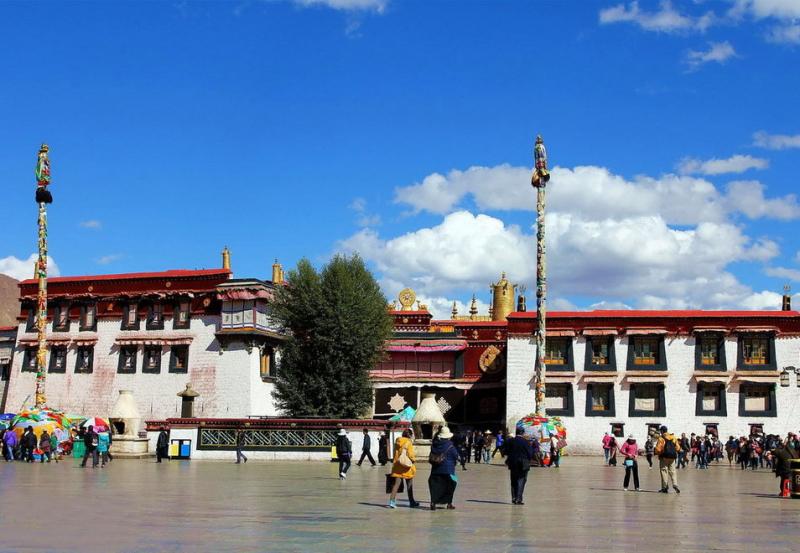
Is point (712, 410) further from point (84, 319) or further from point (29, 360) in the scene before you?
point (29, 360)

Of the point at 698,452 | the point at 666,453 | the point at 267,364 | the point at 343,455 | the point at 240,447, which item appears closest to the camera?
the point at 666,453

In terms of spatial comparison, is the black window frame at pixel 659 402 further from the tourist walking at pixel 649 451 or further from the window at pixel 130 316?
the window at pixel 130 316

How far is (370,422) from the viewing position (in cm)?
3947

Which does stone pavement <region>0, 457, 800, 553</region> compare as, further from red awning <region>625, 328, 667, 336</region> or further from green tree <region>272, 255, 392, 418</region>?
red awning <region>625, 328, 667, 336</region>

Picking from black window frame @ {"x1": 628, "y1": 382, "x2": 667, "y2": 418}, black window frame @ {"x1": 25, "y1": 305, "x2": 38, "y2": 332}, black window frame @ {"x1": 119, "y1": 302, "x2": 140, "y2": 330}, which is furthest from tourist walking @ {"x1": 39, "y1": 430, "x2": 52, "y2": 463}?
black window frame @ {"x1": 628, "y1": 382, "x2": 667, "y2": 418}

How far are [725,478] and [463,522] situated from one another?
19832mm

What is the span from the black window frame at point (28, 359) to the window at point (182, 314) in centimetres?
995

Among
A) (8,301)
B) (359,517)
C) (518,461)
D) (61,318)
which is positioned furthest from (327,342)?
(8,301)

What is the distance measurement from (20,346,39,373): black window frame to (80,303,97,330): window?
353 centimetres

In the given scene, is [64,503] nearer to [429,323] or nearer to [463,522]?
[463,522]

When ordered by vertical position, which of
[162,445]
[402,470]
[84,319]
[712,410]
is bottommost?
[162,445]

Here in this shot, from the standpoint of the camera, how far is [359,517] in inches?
635

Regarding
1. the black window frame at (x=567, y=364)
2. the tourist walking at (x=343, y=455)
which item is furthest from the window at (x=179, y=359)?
the tourist walking at (x=343, y=455)

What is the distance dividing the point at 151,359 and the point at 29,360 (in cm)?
891
